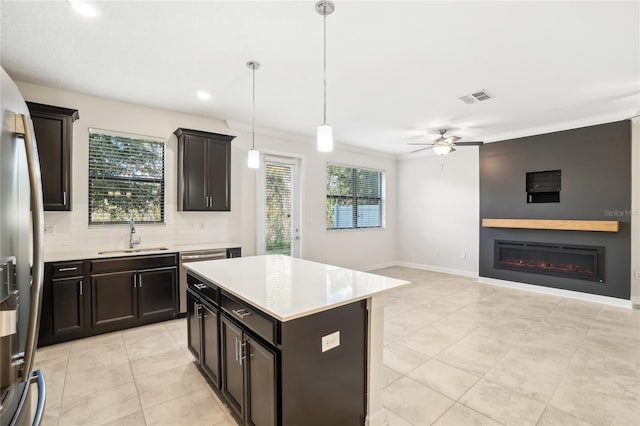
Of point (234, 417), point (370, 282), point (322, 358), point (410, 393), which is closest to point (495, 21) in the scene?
point (370, 282)

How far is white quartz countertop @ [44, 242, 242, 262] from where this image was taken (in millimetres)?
3146

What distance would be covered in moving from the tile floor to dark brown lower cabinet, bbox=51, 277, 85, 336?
0.61 feet

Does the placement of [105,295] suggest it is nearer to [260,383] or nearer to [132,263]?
[132,263]

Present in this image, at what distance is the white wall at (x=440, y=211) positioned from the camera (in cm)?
615

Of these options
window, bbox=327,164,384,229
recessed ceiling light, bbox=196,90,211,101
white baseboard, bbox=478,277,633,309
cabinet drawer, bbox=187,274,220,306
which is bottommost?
white baseboard, bbox=478,277,633,309

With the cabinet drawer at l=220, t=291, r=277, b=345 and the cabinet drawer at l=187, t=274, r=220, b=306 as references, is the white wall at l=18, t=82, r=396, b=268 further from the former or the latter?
the cabinet drawer at l=220, t=291, r=277, b=345

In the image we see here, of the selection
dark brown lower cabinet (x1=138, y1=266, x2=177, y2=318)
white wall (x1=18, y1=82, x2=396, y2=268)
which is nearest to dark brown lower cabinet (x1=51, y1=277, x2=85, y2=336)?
white wall (x1=18, y1=82, x2=396, y2=268)

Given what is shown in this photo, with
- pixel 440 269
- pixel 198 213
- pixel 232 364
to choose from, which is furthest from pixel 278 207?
pixel 440 269

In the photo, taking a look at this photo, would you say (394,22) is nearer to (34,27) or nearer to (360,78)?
(360,78)

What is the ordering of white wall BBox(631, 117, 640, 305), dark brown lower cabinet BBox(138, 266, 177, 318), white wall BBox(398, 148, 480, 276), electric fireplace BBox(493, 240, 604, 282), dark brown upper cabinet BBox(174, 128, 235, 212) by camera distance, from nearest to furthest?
1. dark brown lower cabinet BBox(138, 266, 177, 318)
2. dark brown upper cabinet BBox(174, 128, 235, 212)
3. white wall BBox(631, 117, 640, 305)
4. electric fireplace BBox(493, 240, 604, 282)
5. white wall BBox(398, 148, 480, 276)

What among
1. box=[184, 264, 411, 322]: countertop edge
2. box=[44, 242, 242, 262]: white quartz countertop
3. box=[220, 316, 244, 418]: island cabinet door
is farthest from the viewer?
box=[44, 242, 242, 262]: white quartz countertop

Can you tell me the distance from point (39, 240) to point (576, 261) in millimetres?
6265

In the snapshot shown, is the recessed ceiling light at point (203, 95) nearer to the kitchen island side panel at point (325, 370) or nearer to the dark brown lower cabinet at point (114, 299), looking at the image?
the dark brown lower cabinet at point (114, 299)

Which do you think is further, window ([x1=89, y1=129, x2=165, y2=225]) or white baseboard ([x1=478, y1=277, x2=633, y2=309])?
white baseboard ([x1=478, y1=277, x2=633, y2=309])
